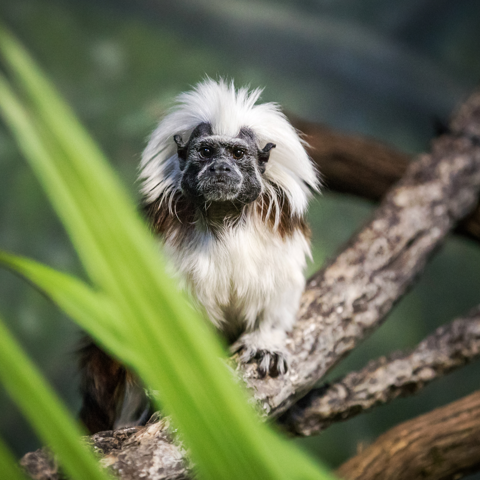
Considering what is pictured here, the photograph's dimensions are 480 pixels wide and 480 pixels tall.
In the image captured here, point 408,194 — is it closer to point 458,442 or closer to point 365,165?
point 365,165

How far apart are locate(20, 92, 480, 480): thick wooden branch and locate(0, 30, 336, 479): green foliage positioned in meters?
0.95

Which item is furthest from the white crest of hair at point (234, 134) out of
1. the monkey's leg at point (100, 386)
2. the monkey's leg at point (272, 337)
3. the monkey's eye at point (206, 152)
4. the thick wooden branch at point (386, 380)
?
the thick wooden branch at point (386, 380)

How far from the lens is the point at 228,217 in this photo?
66.2 inches

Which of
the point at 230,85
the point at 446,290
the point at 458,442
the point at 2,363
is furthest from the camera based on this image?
the point at 446,290

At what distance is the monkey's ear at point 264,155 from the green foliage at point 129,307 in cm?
126

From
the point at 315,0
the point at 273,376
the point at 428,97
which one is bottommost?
the point at 273,376

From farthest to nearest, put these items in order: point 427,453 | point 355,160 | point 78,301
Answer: point 355,160
point 427,453
point 78,301

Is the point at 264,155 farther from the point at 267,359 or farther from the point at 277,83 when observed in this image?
the point at 277,83

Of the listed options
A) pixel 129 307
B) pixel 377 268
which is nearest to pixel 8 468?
pixel 129 307

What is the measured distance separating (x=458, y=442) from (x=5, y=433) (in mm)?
2598

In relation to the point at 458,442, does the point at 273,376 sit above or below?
above

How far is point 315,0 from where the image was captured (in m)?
3.30

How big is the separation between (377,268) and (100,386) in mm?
1241

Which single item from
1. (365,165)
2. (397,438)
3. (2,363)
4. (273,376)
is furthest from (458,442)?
(2,363)
